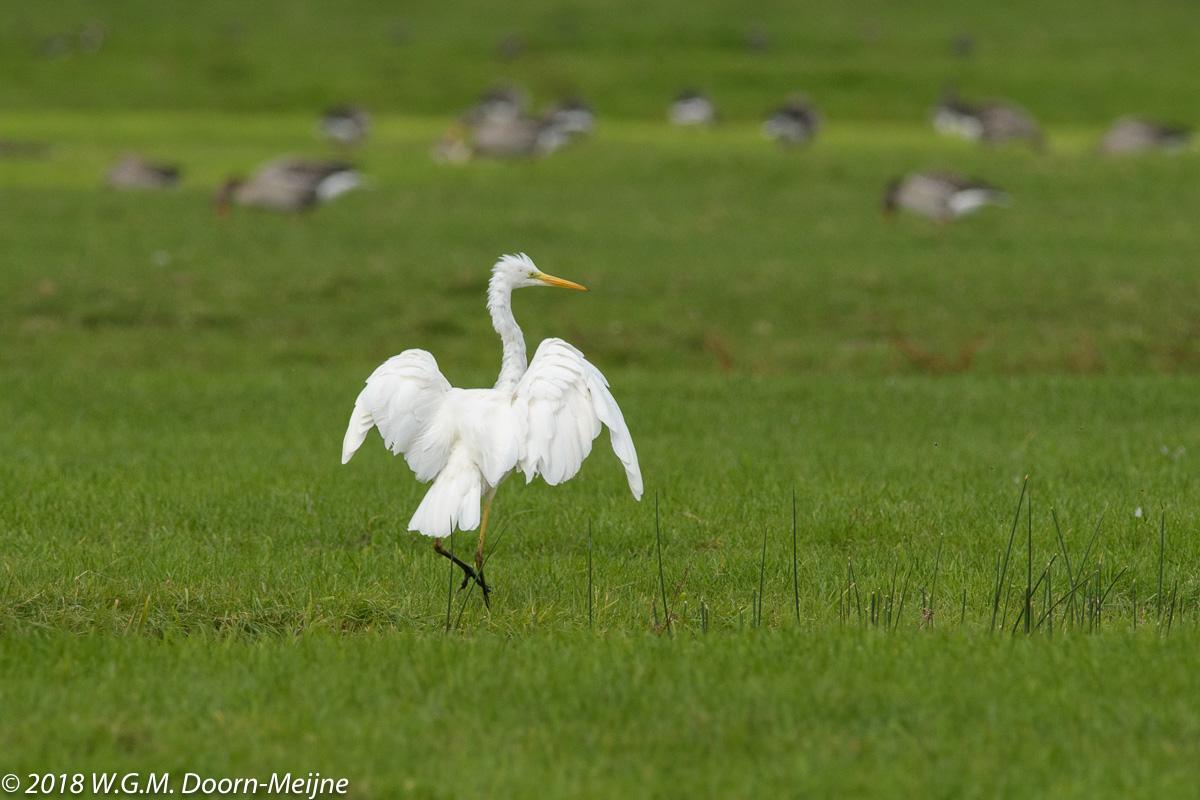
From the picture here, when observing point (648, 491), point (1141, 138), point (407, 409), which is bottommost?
point (648, 491)

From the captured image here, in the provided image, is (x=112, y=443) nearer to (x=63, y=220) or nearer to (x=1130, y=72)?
(x=63, y=220)

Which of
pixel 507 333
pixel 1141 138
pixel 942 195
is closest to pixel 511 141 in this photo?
pixel 942 195

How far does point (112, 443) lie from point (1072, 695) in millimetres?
7925

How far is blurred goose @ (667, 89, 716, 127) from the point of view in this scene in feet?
131

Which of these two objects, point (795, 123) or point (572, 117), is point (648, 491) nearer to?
point (795, 123)

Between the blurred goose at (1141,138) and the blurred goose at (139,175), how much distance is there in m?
21.0

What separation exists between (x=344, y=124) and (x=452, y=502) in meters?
29.8

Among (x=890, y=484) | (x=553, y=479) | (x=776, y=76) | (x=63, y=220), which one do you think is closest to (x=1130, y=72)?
(x=776, y=76)

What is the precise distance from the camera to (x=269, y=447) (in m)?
10.3

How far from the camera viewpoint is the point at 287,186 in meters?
21.9

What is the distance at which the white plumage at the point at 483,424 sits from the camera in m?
6.26

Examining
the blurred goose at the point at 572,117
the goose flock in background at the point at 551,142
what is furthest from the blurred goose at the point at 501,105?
the blurred goose at the point at 572,117

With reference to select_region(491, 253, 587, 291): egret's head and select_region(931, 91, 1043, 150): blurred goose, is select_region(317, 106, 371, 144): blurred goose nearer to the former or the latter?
select_region(931, 91, 1043, 150): blurred goose

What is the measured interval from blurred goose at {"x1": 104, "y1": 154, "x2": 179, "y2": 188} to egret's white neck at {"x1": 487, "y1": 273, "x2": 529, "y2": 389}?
769 inches
